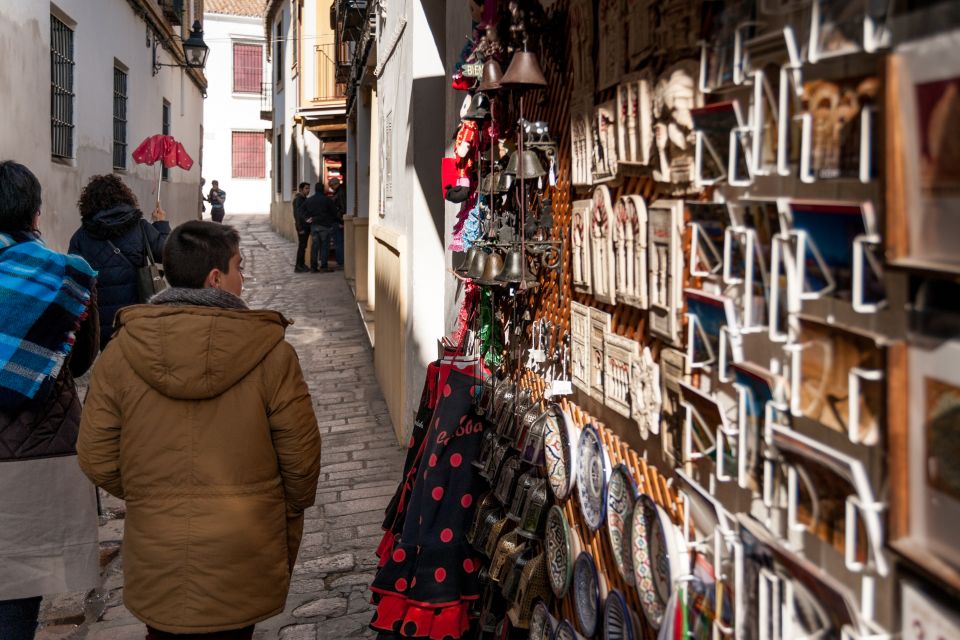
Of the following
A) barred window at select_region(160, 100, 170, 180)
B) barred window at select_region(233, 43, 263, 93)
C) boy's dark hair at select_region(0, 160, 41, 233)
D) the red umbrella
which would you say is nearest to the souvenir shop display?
boy's dark hair at select_region(0, 160, 41, 233)

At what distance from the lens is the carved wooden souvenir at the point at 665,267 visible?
1.85 meters

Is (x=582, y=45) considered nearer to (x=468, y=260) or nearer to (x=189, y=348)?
(x=468, y=260)

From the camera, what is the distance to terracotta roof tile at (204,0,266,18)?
33.4 metres

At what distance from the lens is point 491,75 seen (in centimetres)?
318

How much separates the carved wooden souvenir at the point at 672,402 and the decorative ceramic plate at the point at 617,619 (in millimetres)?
445

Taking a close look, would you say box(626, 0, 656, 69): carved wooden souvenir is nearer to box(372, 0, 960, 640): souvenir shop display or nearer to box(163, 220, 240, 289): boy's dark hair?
box(372, 0, 960, 640): souvenir shop display

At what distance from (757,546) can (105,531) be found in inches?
178

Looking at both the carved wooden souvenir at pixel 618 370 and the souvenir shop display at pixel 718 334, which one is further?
the carved wooden souvenir at pixel 618 370

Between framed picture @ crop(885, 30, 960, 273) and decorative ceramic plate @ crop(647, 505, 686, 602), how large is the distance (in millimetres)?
936

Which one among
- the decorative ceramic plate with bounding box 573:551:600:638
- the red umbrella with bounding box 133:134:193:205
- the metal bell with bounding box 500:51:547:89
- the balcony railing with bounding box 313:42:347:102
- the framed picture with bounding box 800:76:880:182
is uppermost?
the balcony railing with bounding box 313:42:347:102

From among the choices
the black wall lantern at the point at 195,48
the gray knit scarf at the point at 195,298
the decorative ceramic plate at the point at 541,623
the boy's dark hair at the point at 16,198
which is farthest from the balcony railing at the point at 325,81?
the decorative ceramic plate at the point at 541,623

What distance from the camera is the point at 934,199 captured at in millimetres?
1039

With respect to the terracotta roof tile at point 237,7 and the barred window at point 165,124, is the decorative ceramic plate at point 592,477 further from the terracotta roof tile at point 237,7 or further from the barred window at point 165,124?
the terracotta roof tile at point 237,7

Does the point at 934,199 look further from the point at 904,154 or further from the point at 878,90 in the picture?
the point at 878,90
